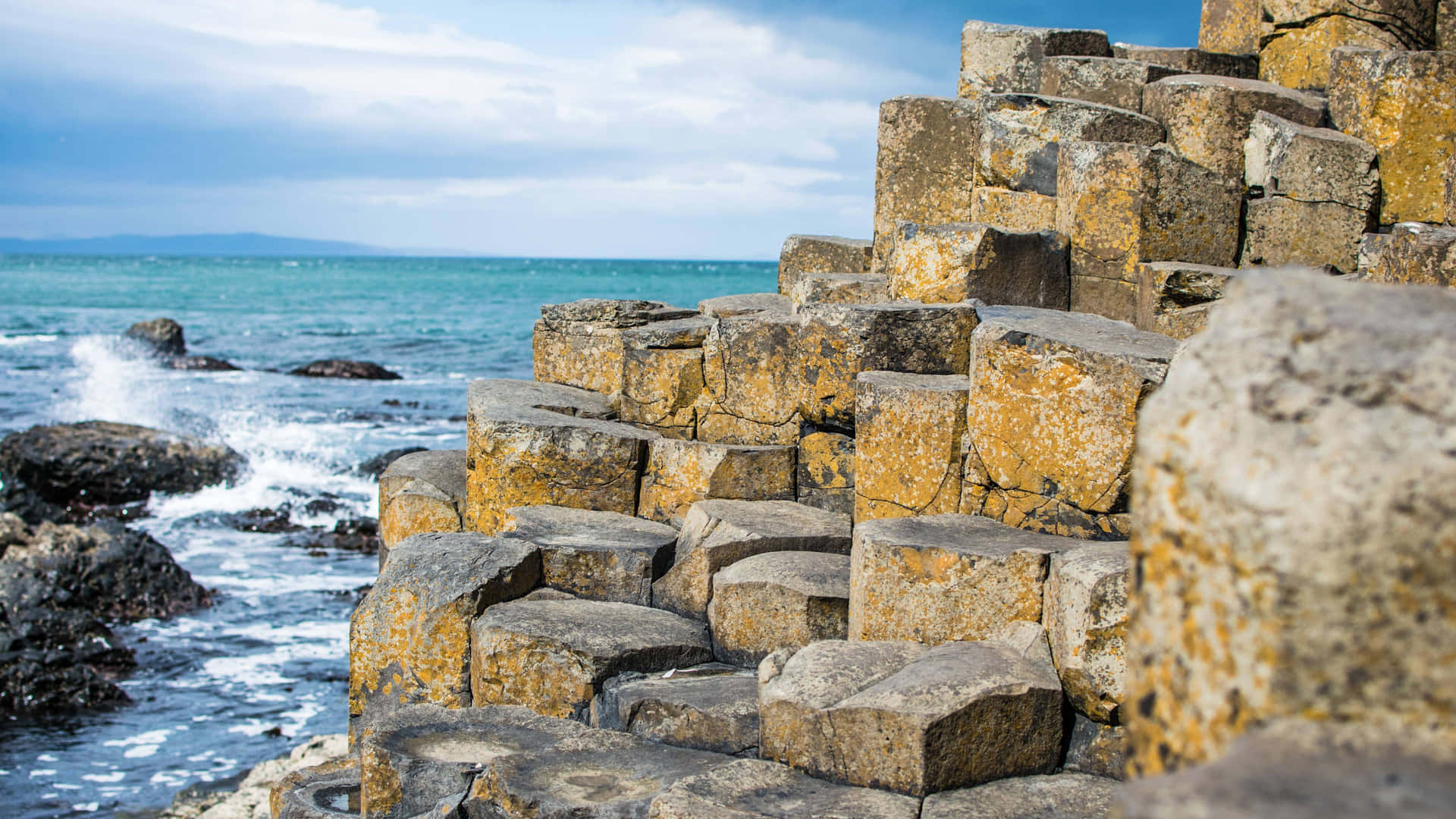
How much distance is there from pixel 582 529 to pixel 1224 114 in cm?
443

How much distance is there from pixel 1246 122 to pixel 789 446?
130 inches

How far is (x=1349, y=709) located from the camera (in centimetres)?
134

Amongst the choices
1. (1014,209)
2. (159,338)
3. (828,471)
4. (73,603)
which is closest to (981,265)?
(1014,209)

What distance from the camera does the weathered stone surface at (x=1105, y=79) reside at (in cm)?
741

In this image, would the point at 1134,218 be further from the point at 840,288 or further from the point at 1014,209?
the point at 840,288

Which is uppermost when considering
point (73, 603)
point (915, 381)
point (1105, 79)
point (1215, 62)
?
point (1215, 62)

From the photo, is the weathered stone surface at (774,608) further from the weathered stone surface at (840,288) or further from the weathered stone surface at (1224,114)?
the weathered stone surface at (1224,114)

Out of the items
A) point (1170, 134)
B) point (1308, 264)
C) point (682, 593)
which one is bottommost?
point (682, 593)

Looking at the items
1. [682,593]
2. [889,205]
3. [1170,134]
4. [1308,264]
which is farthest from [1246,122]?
[682,593]

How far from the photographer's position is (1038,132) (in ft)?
23.0

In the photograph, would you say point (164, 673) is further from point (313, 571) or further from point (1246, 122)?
point (1246, 122)

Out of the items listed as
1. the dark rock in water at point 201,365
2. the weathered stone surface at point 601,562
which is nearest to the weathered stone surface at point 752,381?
the weathered stone surface at point 601,562

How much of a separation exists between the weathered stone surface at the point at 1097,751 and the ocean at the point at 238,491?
21.5ft

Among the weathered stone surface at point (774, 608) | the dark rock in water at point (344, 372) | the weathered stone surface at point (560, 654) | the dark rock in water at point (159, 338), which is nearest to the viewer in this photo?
the weathered stone surface at point (560, 654)
